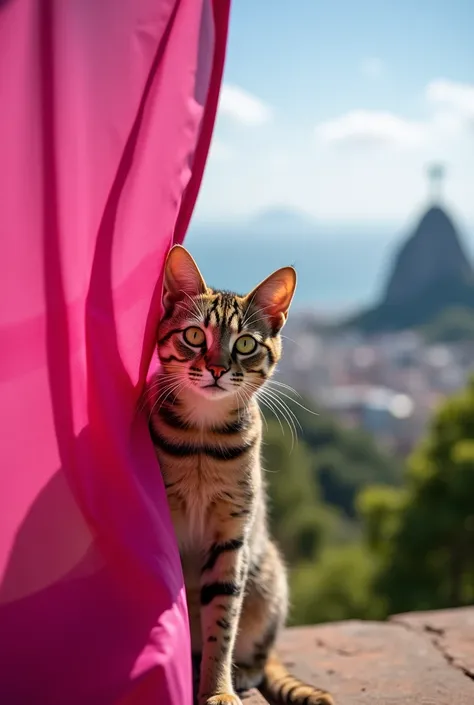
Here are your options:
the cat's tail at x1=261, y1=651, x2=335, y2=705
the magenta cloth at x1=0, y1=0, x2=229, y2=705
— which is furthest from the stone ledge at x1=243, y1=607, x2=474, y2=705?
the magenta cloth at x1=0, y1=0, x2=229, y2=705

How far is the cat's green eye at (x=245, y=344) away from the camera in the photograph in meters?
2.17

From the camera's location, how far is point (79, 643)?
5.94 ft

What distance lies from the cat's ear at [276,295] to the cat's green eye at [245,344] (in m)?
0.11

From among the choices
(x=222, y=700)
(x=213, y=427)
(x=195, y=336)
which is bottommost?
(x=222, y=700)

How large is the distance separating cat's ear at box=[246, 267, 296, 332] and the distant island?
42.6 metres

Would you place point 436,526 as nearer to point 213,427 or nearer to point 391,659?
point 391,659

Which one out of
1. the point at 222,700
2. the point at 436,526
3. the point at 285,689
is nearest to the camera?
the point at 222,700

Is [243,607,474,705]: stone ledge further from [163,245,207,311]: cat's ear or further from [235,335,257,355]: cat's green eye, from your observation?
[163,245,207,311]: cat's ear

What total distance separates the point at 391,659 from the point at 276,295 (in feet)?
4.45

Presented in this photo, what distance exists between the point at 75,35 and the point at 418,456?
8.57 meters

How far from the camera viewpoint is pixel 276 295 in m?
2.28

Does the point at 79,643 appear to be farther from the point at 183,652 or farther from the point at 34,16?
the point at 34,16

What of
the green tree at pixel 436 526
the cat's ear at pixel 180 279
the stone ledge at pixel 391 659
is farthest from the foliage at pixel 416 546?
the cat's ear at pixel 180 279

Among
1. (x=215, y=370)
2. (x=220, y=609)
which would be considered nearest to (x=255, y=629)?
(x=220, y=609)
